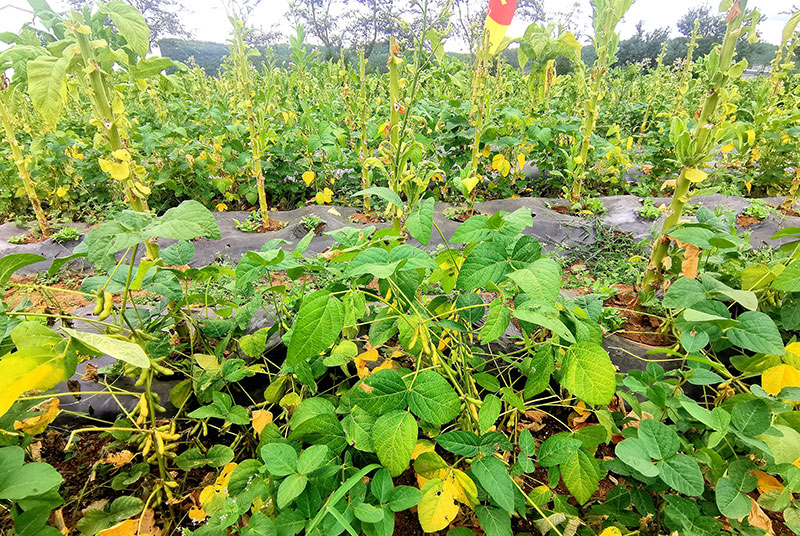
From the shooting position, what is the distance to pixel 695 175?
5.32ft

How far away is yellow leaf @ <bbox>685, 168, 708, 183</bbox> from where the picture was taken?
1601 millimetres

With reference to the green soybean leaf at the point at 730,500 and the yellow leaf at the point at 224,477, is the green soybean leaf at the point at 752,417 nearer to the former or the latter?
the green soybean leaf at the point at 730,500

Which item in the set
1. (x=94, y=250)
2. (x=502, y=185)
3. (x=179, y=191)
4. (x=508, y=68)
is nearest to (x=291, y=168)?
(x=179, y=191)

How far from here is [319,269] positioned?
1.12m

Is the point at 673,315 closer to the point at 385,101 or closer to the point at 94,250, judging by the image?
the point at 94,250

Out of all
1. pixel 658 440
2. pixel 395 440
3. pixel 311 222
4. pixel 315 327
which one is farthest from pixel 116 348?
pixel 311 222

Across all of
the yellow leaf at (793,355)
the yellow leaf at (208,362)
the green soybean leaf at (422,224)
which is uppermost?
the green soybean leaf at (422,224)

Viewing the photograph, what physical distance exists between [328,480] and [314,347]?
33cm

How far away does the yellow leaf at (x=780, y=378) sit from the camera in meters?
1.00

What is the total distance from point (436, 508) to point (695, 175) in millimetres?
1731

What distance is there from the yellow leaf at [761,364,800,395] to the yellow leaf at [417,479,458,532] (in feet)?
3.05

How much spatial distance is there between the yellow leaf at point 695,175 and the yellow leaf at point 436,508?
5.46 ft

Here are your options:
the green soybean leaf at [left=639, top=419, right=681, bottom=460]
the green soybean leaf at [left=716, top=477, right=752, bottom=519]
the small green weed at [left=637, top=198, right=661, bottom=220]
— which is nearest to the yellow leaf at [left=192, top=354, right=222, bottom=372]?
the green soybean leaf at [left=639, top=419, right=681, bottom=460]

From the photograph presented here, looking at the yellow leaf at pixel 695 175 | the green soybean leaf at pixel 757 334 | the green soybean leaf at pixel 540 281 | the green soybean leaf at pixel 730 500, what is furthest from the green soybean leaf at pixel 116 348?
the yellow leaf at pixel 695 175
